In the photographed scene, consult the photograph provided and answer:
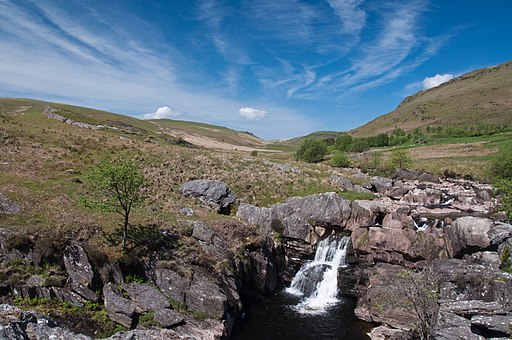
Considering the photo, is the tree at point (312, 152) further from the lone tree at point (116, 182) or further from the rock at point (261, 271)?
the lone tree at point (116, 182)

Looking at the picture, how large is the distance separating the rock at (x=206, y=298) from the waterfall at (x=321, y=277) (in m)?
8.92

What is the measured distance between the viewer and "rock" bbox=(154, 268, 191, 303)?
25.1 meters

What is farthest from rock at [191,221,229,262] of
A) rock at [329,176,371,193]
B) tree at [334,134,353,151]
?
tree at [334,134,353,151]

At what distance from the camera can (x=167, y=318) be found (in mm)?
22516

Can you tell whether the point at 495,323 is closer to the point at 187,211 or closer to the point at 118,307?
the point at 118,307

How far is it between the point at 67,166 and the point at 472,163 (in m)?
89.8

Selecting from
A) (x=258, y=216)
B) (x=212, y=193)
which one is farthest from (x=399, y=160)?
(x=212, y=193)

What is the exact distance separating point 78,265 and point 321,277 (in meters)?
23.4

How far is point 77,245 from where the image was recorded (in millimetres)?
24875

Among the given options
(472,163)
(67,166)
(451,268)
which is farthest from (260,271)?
(472,163)

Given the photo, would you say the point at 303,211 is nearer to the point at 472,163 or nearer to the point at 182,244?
the point at 182,244

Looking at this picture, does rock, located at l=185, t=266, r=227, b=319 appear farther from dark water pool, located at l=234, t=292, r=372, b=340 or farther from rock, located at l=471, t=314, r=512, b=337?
rock, located at l=471, t=314, r=512, b=337

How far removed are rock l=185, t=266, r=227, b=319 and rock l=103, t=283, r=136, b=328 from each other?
14.4 ft

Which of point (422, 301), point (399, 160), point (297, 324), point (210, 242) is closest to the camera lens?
point (422, 301)
